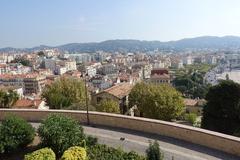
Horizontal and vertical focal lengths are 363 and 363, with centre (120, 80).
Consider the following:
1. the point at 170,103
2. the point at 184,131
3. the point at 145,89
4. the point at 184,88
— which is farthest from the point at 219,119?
the point at 184,88

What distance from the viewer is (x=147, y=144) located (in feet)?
46.0

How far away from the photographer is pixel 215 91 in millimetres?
27891

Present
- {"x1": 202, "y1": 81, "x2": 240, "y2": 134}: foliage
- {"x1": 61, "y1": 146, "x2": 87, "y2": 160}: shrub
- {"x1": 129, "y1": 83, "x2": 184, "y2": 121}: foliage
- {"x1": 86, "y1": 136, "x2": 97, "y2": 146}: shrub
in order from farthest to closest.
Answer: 1. {"x1": 129, "y1": 83, "x2": 184, "y2": 121}: foliage
2. {"x1": 202, "y1": 81, "x2": 240, "y2": 134}: foliage
3. {"x1": 86, "y1": 136, "x2": 97, "y2": 146}: shrub
4. {"x1": 61, "y1": 146, "x2": 87, "y2": 160}: shrub

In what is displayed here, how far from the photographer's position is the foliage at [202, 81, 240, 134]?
26666 millimetres

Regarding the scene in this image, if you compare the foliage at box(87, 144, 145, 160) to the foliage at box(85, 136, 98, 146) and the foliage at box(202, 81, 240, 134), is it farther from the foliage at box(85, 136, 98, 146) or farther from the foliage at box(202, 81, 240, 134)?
the foliage at box(202, 81, 240, 134)

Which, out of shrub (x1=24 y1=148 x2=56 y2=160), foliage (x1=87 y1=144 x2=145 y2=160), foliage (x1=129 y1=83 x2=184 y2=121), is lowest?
foliage (x1=129 y1=83 x2=184 y2=121)

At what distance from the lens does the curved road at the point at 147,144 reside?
1259cm

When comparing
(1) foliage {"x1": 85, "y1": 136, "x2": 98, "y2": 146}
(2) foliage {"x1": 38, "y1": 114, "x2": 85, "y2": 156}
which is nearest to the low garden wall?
(1) foliage {"x1": 85, "y1": 136, "x2": 98, "y2": 146}

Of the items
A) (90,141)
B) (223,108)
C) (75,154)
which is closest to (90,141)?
(90,141)

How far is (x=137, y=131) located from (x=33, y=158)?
230 inches

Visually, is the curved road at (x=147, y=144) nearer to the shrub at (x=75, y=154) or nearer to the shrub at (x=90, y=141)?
the shrub at (x=90, y=141)

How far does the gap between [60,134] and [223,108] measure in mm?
17301

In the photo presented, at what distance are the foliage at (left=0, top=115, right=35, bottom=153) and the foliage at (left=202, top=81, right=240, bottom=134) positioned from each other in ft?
53.2

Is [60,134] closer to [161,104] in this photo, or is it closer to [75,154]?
[75,154]
